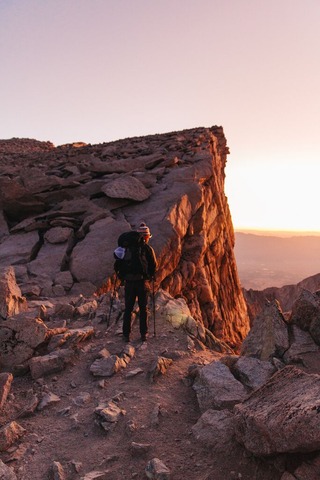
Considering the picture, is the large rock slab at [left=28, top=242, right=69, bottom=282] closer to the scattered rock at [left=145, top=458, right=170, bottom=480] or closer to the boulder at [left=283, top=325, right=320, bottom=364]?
the boulder at [left=283, top=325, right=320, bottom=364]

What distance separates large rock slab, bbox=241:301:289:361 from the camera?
288 inches

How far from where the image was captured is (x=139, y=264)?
28.2ft

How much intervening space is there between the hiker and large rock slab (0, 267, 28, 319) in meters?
2.57

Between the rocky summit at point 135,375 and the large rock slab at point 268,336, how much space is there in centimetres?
3

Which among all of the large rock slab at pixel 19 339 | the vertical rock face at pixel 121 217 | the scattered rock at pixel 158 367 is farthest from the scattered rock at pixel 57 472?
the vertical rock face at pixel 121 217

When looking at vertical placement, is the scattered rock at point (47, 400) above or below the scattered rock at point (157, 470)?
below

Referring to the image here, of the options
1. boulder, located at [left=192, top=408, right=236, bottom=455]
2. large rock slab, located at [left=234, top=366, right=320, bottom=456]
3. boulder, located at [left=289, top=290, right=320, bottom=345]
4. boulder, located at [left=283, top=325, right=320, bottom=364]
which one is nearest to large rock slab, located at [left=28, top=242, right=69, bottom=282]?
boulder, located at [left=289, top=290, right=320, bottom=345]

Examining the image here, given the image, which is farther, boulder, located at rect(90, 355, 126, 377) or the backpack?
the backpack

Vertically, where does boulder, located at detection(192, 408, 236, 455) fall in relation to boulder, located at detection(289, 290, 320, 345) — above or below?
below

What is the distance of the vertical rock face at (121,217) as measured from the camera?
46.0 ft

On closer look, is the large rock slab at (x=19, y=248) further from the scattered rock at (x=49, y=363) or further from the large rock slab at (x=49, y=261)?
the scattered rock at (x=49, y=363)

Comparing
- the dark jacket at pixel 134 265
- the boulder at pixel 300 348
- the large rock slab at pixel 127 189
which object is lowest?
the boulder at pixel 300 348

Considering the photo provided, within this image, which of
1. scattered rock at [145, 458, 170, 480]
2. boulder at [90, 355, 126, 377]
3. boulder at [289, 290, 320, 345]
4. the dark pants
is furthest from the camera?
the dark pants

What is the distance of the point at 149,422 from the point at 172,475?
43.9 inches
